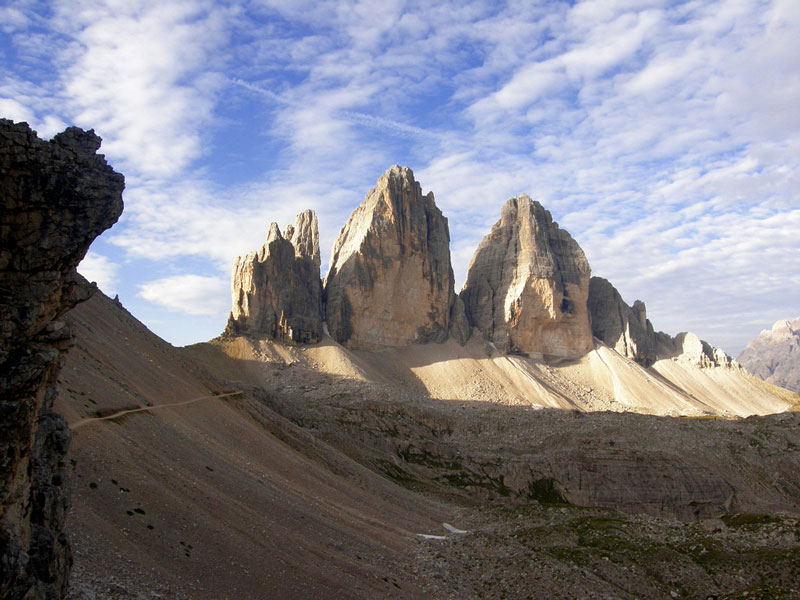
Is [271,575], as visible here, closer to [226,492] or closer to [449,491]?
[226,492]

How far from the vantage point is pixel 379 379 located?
348 ft

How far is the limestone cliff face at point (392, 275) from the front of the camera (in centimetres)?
12112

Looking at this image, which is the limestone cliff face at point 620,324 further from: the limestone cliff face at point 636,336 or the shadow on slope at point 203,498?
the shadow on slope at point 203,498

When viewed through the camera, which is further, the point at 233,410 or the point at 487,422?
the point at 487,422

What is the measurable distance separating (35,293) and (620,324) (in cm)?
14637

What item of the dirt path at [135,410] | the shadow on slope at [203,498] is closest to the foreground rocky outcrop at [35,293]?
the shadow on slope at [203,498]

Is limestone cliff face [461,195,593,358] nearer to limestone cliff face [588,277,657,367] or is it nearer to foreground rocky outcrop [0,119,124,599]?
limestone cliff face [588,277,657,367]

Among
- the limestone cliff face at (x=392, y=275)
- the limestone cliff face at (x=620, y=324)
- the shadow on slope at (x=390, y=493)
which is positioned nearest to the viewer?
the shadow on slope at (x=390, y=493)

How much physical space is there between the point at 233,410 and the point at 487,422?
37152 millimetres

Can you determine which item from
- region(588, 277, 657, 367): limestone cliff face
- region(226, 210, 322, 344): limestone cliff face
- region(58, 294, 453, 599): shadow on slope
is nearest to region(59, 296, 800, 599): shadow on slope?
region(58, 294, 453, 599): shadow on slope

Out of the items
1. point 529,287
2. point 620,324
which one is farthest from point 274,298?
point 620,324

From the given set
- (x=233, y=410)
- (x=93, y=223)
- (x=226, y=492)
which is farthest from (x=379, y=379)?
(x=93, y=223)

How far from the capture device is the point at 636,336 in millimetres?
149125

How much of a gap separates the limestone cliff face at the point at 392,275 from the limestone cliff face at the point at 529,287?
9.12 metres
